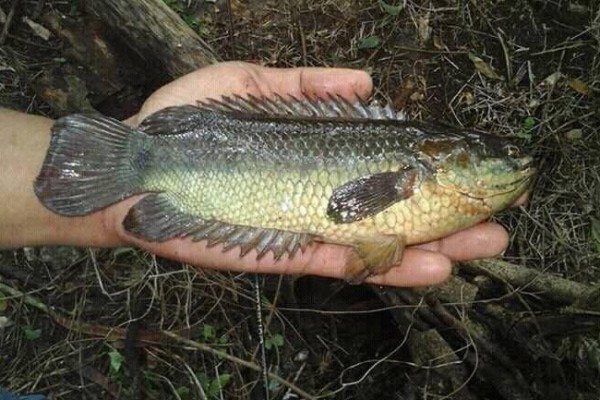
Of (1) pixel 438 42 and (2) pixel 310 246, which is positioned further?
(1) pixel 438 42

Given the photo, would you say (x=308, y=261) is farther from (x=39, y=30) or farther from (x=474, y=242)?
(x=39, y=30)

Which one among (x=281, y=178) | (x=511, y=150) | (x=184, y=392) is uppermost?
(x=511, y=150)

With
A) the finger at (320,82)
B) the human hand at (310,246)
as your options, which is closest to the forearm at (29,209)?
the human hand at (310,246)

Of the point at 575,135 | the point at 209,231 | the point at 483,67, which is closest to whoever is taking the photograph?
the point at 209,231

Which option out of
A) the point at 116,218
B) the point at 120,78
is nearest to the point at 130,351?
the point at 116,218

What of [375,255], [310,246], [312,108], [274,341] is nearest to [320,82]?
[312,108]

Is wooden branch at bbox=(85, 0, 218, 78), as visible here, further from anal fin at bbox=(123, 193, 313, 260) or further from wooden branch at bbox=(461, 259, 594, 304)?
wooden branch at bbox=(461, 259, 594, 304)

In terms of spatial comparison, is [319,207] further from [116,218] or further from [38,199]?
[38,199]

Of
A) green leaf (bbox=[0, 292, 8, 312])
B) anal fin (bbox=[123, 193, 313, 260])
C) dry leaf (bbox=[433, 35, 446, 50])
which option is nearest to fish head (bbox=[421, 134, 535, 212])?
anal fin (bbox=[123, 193, 313, 260])
